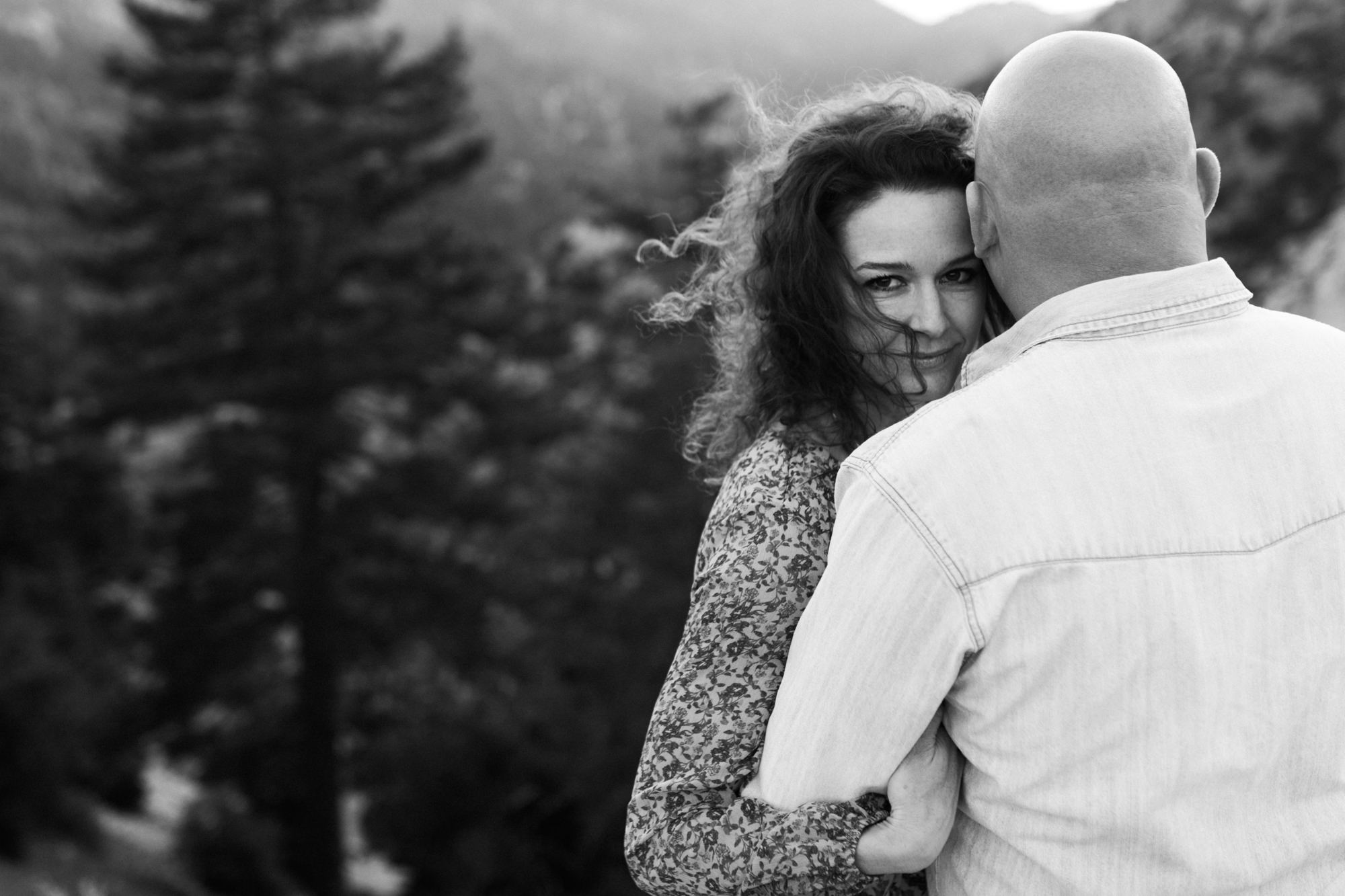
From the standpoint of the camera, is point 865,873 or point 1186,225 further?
point 865,873

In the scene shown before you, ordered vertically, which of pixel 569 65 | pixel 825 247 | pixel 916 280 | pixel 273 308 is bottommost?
pixel 916 280

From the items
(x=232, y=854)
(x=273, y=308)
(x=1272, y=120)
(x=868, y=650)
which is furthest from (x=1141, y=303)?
(x=232, y=854)

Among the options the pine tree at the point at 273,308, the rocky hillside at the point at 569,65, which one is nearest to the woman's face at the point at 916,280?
the rocky hillside at the point at 569,65

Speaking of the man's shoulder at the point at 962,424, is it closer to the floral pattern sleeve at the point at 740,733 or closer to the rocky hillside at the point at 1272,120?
the floral pattern sleeve at the point at 740,733

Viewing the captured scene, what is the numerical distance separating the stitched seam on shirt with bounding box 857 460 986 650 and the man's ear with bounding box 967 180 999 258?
395 millimetres

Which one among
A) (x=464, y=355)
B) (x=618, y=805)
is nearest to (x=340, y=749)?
(x=618, y=805)

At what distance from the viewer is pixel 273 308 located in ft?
45.3

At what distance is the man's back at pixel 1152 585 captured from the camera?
48.0 inches

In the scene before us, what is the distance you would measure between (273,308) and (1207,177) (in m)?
13.5

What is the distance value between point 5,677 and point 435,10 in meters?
124

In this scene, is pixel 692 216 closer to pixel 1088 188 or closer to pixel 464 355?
pixel 464 355

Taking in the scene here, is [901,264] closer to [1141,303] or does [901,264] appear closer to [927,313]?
[927,313]

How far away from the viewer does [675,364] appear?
48.9ft

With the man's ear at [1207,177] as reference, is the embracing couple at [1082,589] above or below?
below
